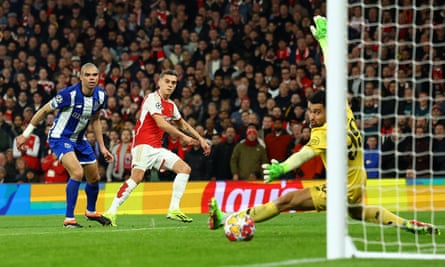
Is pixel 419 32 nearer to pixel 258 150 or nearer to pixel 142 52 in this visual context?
pixel 258 150

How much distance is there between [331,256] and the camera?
7988 mm

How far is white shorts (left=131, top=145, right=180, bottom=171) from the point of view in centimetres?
1414

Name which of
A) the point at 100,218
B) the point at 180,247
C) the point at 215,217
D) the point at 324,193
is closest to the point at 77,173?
the point at 100,218

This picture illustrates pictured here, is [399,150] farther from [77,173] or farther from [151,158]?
[77,173]

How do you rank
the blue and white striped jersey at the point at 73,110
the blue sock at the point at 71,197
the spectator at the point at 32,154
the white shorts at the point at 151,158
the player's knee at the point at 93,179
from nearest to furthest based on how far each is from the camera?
the blue sock at the point at 71,197 < the blue and white striped jersey at the point at 73,110 < the player's knee at the point at 93,179 < the white shorts at the point at 151,158 < the spectator at the point at 32,154

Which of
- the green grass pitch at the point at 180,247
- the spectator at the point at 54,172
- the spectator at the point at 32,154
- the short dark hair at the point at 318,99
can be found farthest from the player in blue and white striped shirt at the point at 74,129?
the spectator at the point at 32,154

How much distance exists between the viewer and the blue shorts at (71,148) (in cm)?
1335

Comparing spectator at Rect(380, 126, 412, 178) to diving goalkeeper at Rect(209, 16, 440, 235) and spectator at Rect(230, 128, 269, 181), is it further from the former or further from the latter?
diving goalkeeper at Rect(209, 16, 440, 235)

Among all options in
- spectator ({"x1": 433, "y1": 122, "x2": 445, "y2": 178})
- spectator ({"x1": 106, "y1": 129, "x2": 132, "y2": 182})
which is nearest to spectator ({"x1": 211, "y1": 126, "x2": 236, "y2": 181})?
spectator ({"x1": 106, "y1": 129, "x2": 132, "y2": 182})

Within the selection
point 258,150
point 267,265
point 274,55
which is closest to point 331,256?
point 267,265

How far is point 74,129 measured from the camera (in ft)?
44.1

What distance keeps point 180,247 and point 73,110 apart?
4598mm

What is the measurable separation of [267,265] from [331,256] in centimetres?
70

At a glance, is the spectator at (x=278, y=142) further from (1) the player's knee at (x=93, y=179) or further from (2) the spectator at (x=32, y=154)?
(1) the player's knee at (x=93, y=179)
